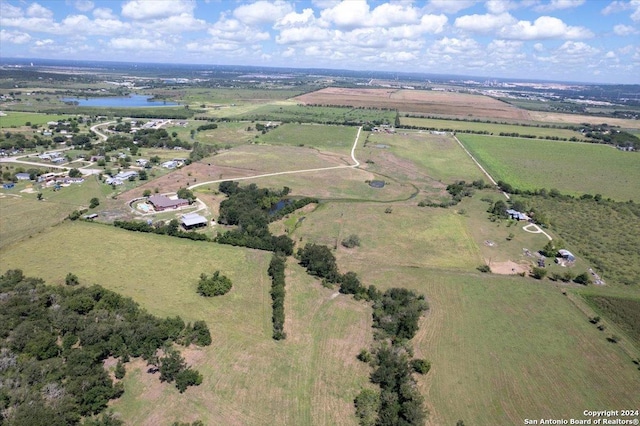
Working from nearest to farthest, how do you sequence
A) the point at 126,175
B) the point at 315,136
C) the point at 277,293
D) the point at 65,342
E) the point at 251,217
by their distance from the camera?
the point at 65,342, the point at 277,293, the point at 251,217, the point at 126,175, the point at 315,136

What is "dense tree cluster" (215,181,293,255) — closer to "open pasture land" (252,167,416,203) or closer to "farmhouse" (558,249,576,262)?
"open pasture land" (252,167,416,203)

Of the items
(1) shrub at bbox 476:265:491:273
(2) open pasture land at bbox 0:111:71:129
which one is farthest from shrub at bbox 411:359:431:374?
(2) open pasture land at bbox 0:111:71:129

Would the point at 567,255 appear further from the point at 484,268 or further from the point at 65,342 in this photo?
the point at 65,342

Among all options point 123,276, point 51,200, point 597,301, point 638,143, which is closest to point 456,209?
point 597,301

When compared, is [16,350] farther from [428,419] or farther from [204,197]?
[204,197]

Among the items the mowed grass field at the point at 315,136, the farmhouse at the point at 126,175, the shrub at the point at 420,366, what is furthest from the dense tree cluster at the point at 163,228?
the mowed grass field at the point at 315,136

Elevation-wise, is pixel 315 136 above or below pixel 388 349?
above

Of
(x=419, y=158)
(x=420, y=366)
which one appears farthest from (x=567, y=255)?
(x=419, y=158)
